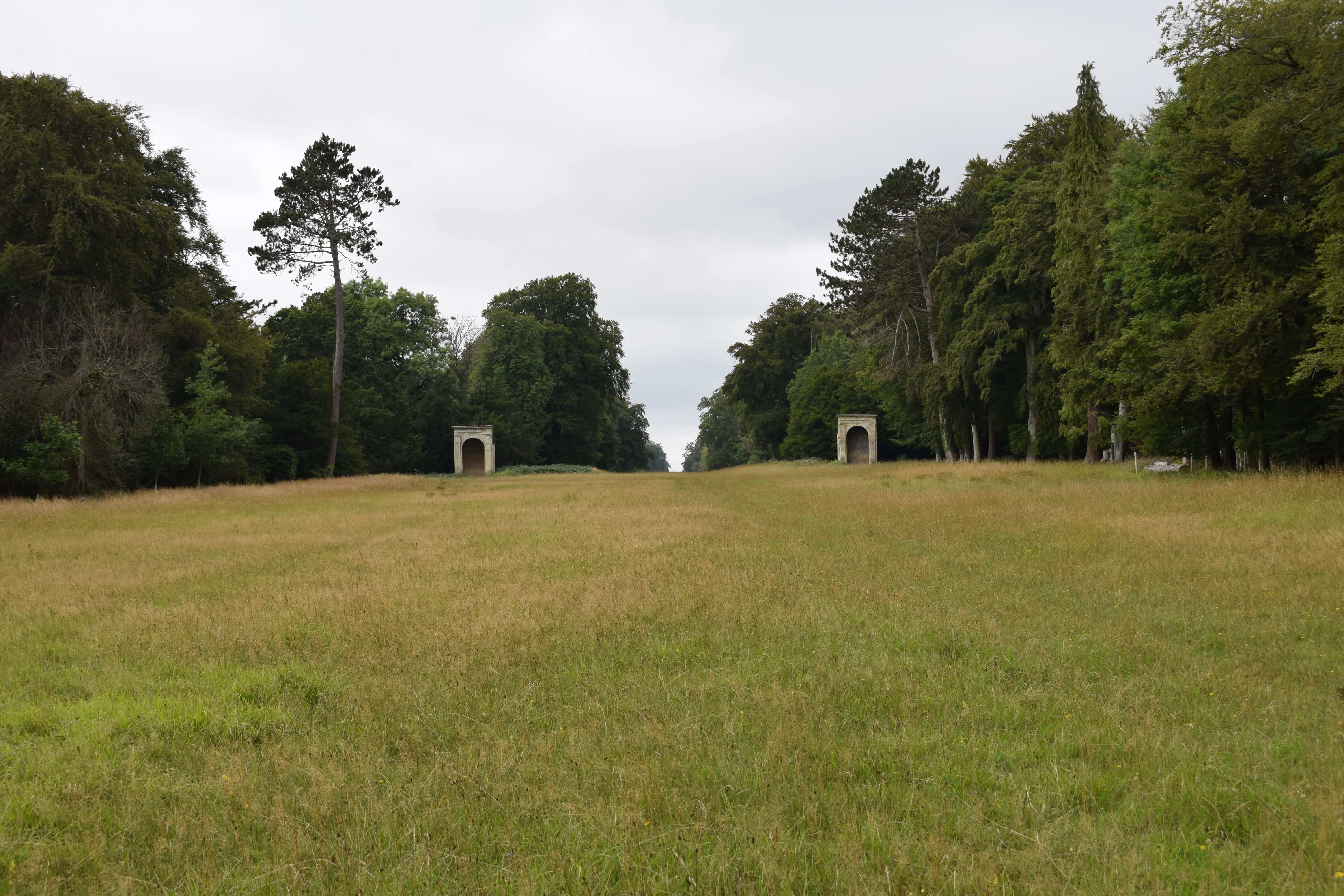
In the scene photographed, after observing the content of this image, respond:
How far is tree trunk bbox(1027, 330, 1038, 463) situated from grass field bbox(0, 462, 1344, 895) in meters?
26.7

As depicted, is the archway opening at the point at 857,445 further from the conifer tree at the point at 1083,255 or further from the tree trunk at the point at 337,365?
the tree trunk at the point at 337,365

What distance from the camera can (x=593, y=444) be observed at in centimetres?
7231

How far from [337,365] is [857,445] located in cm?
3886

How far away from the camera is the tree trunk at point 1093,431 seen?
31156 millimetres

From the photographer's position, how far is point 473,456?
59.2 m

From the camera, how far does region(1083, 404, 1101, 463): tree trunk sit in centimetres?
3116

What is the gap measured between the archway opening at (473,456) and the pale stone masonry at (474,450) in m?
0.02

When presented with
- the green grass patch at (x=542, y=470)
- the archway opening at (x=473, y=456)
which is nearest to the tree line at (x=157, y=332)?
the archway opening at (x=473, y=456)

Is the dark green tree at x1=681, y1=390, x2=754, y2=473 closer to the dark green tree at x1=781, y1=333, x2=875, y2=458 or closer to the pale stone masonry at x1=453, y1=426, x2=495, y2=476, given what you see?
the dark green tree at x1=781, y1=333, x2=875, y2=458

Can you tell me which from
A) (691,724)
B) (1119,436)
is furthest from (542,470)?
(691,724)

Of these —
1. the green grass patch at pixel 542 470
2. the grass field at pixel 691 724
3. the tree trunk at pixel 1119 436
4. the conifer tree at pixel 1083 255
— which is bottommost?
the grass field at pixel 691 724

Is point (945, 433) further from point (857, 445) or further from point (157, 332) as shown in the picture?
point (157, 332)

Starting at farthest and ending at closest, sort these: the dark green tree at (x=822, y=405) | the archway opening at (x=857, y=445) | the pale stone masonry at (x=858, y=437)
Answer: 1. the dark green tree at (x=822, y=405)
2. the archway opening at (x=857, y=445)
3. the pale stone masonry at (x=858, y=437)

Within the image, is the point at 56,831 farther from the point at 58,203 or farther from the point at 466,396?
the point at 466,396
